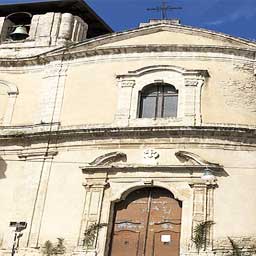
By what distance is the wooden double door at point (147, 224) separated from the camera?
15797mm

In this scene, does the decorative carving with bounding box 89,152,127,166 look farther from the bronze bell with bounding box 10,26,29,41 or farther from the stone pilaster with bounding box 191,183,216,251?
the bronze bell with bounding box 10,26,29,41

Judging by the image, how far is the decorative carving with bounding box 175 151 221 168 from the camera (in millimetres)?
16062

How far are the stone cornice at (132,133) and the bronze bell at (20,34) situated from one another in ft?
13.3

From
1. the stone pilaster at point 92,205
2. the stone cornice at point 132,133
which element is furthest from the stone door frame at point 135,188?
Answer: the stone cornice at point 132,133

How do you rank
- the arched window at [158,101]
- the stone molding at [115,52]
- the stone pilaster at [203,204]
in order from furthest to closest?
the stone molding at [115,52] → the arched window at [158,101] → the stone pilaster at [203,204]

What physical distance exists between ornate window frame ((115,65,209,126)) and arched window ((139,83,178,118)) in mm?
186

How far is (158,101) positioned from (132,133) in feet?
5.19

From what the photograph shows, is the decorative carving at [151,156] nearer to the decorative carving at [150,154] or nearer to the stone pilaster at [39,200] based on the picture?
the decorative carving at [150,154]

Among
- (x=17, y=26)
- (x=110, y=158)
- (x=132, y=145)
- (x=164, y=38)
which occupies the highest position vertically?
(x=17, y=26)

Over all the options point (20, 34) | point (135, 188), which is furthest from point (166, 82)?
point (20, 34)

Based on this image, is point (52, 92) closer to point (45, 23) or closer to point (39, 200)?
point (45, 23)

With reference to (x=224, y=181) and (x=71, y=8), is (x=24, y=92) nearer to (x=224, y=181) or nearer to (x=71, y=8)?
(x=71, y=8)

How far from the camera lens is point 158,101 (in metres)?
17.9

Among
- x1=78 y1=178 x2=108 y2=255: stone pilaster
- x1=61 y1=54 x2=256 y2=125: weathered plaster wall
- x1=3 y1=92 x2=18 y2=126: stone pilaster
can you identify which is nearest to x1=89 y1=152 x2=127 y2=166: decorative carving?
x1=78 y1=178 x2=108 y2=255: stone pilaster
